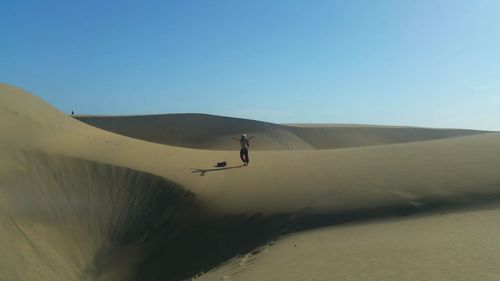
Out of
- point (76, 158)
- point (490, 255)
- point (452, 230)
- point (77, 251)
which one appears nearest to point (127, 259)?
point (77, 251)

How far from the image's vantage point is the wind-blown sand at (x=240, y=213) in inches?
337

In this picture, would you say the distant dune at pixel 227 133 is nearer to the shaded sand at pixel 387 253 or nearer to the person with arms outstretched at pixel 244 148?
the person with arms outstretched at pixel 244 148

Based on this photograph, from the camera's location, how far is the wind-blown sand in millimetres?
8570

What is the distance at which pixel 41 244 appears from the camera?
39.3 feet

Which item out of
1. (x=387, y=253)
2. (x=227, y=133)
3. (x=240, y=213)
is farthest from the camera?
(x=227, y=133)

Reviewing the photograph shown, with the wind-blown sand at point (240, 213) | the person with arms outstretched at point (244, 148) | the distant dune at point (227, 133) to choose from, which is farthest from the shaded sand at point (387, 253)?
the distant dune at point (227, 133)

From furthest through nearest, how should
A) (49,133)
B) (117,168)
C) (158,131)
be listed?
(158,131), (49,133), (117,168)

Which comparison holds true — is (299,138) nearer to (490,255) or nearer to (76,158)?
(76,158)

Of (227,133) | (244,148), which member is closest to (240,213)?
(244,148)

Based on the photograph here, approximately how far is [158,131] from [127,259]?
123 feet

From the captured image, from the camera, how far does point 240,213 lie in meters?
13.6

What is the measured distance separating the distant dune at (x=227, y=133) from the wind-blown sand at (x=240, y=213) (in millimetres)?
26262

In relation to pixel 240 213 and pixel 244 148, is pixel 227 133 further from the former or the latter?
pixel 240 213

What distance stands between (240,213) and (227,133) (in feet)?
121
